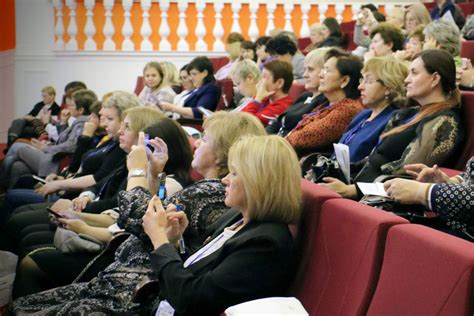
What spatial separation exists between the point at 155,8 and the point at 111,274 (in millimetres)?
7181

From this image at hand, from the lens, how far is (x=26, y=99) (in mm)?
9289

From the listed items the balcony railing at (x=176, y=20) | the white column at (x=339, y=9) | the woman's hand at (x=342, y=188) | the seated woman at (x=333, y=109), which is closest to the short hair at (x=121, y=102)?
the seated woman at (x=333, y=109)

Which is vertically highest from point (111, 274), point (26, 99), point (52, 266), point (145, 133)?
point (145, 133)

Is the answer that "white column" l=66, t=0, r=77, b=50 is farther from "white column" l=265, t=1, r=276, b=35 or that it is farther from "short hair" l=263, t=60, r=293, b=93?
"short hair" l=263, t=60, r=293, b=93

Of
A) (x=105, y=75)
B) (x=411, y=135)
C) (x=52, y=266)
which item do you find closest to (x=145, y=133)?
(x=52, y=266)

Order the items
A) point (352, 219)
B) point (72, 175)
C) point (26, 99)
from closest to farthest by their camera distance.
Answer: point (352, 219) → point (72, 175) → point (26, 99)

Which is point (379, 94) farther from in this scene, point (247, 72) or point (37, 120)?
point (37, 120)

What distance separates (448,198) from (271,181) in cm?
46

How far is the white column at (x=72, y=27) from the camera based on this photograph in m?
9.45

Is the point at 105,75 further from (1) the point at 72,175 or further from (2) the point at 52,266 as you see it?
(2) the point at 52,266

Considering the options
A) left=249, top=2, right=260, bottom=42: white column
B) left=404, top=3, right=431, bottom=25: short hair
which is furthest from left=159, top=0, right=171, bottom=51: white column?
left=404, top=3, right=431, bottom=25: short hair

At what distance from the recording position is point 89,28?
9469mm

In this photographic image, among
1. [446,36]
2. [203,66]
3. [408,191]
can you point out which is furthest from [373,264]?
[203,66]

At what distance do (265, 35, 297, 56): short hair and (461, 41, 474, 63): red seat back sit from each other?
70.3 inches
